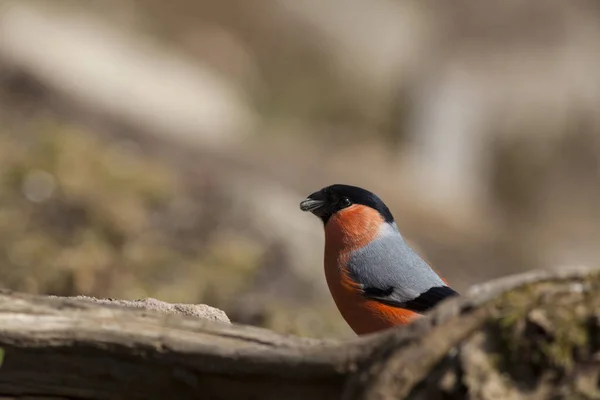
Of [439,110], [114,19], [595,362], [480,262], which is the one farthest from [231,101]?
[595,362]

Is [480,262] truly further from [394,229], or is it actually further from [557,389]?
[557,389]

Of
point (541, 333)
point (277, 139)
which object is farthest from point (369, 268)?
point (277, 139)

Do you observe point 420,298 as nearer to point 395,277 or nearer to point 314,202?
point 395,277

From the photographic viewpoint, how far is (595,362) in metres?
3.01

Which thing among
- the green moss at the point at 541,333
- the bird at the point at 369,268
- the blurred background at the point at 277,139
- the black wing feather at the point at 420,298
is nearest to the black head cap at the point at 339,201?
the bird at the point at 369,268

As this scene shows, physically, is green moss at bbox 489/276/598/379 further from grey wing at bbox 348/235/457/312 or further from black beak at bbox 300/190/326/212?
black beak at bbox 300/190/326/212

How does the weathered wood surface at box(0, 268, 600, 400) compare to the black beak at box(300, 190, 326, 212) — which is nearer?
the weathered wood surface at box(0, 268, 600, 400)

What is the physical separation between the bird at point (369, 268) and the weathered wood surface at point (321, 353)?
1645mm

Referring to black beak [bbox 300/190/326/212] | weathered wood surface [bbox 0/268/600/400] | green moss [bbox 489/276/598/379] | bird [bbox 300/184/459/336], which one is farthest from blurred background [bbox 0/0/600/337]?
green moss [bbox 489/276/598/379]

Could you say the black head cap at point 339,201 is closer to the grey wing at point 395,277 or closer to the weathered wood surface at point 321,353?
the grey wing at point 395,277

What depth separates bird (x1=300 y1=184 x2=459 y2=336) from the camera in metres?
5.08

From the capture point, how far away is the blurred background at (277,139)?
9.35 metres

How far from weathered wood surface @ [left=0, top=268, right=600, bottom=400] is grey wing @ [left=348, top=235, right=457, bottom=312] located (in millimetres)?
1697

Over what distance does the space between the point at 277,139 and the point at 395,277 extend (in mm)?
12644
